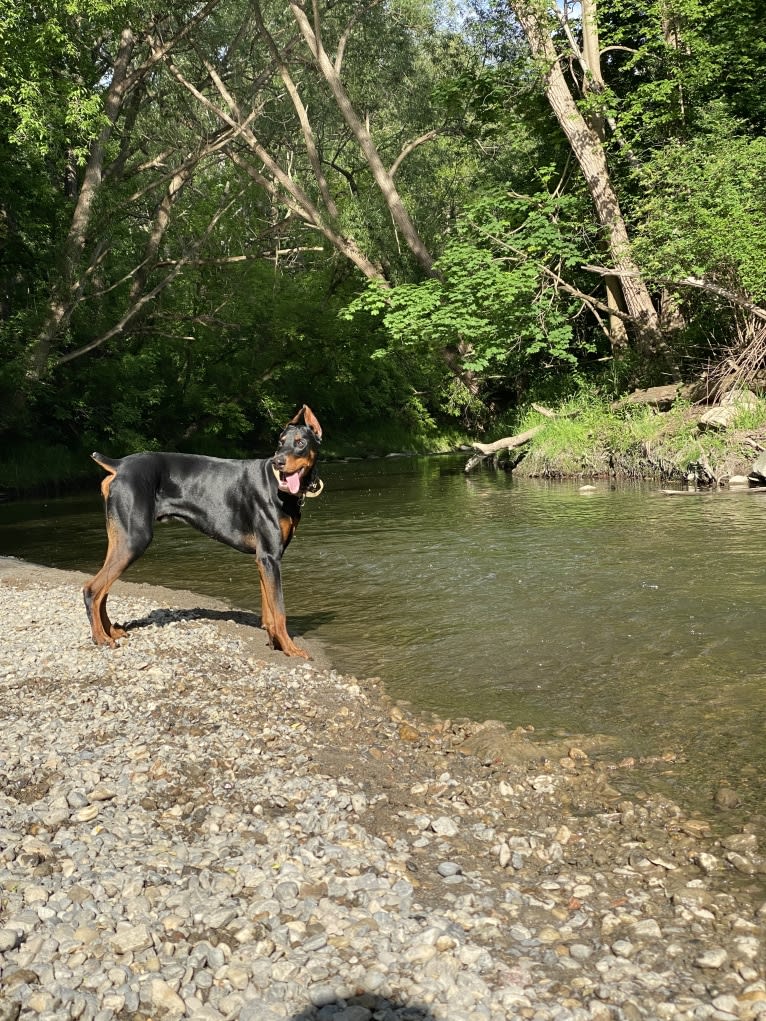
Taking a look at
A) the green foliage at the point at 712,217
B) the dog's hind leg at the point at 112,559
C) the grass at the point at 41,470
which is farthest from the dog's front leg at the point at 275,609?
the grass at the point at 41,470

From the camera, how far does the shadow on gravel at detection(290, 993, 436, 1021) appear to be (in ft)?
8.32

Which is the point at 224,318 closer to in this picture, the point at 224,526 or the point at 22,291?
the point at 22,291

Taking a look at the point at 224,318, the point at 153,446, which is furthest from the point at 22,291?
the point at 224,318

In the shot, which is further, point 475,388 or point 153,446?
point 475,388

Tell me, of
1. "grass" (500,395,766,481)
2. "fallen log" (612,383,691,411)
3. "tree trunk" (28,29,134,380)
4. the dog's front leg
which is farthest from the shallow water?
"tree trunk" (28,29,134,380)

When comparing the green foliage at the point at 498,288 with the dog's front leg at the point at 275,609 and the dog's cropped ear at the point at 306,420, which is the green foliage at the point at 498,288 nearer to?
the dog's cropped ear at the point at 306,420

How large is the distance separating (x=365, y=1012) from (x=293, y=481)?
14.3ft

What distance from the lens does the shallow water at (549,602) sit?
5.18 m

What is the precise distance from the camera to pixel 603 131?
70.3 feet

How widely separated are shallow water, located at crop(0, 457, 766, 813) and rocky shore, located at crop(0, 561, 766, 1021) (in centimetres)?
60

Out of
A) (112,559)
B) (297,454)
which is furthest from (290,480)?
(112,559)

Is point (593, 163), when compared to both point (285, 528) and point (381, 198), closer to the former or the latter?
point (381, 198)

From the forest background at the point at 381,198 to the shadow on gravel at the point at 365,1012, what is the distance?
1526 centimetres

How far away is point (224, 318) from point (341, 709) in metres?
23.8
